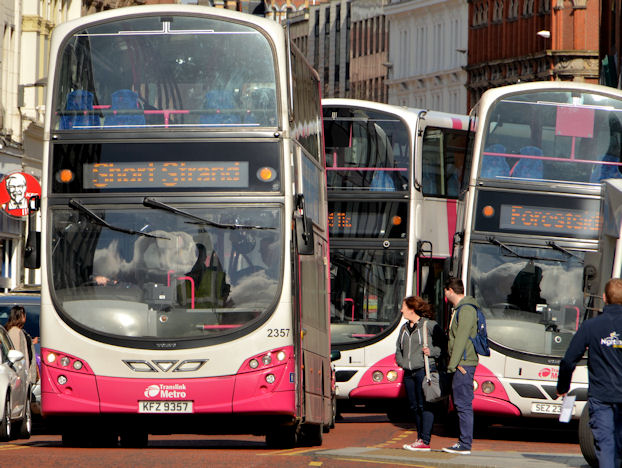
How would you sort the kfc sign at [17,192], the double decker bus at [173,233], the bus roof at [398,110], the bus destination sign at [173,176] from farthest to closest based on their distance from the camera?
1. the bus roof at [398,110]
2. the kfc sign at [17,192]
3. the bus destination sign at [173,176]
4. the double decker bus at [173,233]

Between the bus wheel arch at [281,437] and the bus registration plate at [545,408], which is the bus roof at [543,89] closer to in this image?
the bus registration plate at [545,408]

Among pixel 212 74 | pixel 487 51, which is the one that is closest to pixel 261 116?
pixel 212 74

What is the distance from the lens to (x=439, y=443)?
25.7m

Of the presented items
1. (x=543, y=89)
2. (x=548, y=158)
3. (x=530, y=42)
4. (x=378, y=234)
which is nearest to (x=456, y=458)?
(x=548, y=158)

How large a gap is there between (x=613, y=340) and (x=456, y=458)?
4204 mm

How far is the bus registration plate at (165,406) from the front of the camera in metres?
20.2

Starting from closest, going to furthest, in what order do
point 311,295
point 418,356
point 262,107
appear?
1. point 262,107
2. point 418,356
3. point 311,295

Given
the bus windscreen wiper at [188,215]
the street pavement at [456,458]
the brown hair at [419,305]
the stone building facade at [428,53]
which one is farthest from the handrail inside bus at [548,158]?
the stone building facade at [428,53]

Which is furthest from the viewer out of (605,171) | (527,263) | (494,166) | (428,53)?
(428,53)

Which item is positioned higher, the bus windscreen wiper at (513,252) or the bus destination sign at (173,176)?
the bus destination sign at (173,176)

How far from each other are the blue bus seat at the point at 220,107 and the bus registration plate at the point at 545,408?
25.1 ft

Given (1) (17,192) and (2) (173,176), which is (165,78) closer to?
(2) (173,176)

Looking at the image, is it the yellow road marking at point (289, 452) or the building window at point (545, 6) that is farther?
the building window at point (545, 6)

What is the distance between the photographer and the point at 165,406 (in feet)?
66.4
